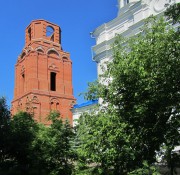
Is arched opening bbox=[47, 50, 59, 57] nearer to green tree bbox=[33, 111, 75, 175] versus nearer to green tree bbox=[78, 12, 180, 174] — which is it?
green tree bbox=[33, 111, 75, 175]

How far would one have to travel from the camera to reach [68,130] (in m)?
17.1

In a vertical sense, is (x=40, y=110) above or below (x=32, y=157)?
above

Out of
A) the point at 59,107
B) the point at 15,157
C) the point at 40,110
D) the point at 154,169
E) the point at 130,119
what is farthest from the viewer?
the point at 59,107

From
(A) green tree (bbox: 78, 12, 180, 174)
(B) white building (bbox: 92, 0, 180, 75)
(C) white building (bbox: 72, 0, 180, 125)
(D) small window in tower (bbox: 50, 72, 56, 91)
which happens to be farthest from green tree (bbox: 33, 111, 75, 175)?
(D) small window in tower (bbox: 50, 72, 56, 91)

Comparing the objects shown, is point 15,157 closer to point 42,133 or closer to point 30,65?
point 42,133

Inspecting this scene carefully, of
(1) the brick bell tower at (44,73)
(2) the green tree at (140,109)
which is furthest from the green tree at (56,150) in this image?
(1) the brick bell tower at (44,73)

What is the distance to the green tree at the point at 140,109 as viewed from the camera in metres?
10.5

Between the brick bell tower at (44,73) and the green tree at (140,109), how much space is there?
33.7 metres

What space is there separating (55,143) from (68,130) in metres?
1.07

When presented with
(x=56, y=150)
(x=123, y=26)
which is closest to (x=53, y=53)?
(x=123, y=26)

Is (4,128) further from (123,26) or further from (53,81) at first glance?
(53,81)

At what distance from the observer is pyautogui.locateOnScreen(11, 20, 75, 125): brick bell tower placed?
4569cm

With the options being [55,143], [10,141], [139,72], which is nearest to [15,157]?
[10,141]

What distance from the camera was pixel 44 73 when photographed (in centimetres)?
4722
